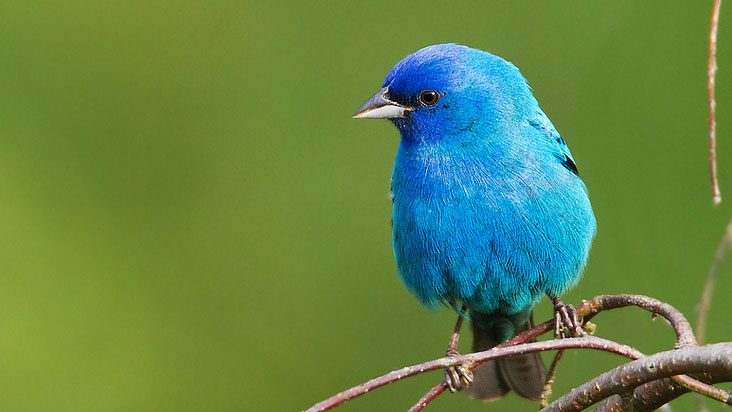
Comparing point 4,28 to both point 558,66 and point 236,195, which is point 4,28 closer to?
point 236,195

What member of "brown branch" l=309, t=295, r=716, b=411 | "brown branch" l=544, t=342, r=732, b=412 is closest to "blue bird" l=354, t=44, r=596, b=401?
"brown branch" l=309, t=295, r=716, b=411

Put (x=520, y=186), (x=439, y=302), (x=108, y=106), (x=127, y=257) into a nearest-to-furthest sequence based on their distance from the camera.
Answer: (x=520, y=186) < (x=439, y=302) < (x=127, y=257) < (x=108, y=106)

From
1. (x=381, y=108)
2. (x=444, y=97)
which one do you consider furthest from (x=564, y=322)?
(x=381, y=108)

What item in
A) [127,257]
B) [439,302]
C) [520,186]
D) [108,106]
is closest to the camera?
[520,186]

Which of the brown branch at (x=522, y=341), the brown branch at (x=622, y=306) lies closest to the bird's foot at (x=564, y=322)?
the brown branch at (x=622, y=306)

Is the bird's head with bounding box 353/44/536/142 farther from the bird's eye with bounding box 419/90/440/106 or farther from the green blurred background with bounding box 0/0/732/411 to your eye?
the green blurred background with bounding box 0/0/732/411

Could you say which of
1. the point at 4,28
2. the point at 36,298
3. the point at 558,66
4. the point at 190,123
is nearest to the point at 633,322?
the point at 558,66
